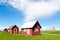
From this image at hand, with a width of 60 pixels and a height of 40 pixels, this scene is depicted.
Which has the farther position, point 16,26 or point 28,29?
point 16,26

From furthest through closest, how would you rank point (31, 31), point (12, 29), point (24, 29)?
point (12, 29), point (24, 29), point (31, 31)

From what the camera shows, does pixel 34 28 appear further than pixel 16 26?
No

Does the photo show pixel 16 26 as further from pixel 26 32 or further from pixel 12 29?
pixel 26 32

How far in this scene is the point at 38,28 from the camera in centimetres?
6456

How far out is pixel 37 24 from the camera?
6494 cm

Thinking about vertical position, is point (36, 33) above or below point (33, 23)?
below

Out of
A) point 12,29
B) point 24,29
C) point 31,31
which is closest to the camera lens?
point 31,31

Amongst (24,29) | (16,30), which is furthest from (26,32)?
(16,30)

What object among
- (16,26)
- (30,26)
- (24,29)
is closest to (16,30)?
(16,26)

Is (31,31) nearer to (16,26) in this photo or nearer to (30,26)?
(30,26)

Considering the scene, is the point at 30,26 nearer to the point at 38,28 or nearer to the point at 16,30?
the point at 38,28

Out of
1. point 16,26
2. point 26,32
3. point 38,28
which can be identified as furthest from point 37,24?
point 16,26

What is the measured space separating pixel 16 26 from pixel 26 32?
23645mm

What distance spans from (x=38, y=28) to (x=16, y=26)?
89.0 ft
